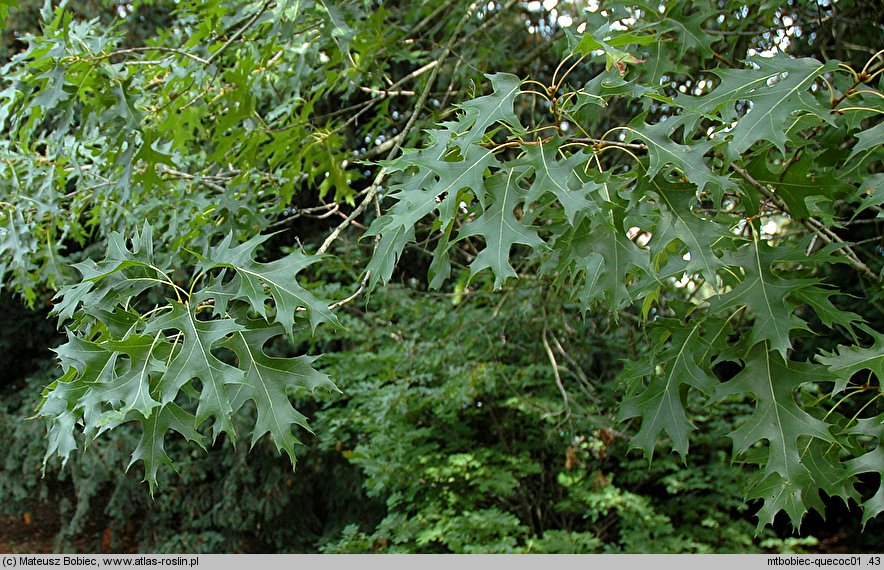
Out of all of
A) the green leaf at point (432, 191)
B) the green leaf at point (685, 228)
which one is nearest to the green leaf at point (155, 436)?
the green leaf at point (432, 191)

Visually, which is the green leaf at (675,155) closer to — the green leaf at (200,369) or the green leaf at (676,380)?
the green leaf at (676,380)

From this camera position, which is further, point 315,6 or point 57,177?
point 57,177

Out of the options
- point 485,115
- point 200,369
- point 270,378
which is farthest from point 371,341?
point 485,115

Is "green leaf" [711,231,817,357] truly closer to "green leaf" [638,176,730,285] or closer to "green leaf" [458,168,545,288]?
"green leaf" [638,176,730,285]

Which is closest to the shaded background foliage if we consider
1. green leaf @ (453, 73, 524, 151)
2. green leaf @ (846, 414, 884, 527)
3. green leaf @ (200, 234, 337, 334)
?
green leaf @ (846, 414, 884, 527)

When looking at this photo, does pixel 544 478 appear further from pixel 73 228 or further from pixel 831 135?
pixel 831 135

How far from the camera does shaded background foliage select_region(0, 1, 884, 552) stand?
2225 mm

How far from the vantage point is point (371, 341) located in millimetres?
4109

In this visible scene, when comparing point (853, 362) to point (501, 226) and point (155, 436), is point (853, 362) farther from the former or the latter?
point (155, 436)

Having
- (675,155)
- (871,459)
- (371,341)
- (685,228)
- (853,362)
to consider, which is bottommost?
(371,341)

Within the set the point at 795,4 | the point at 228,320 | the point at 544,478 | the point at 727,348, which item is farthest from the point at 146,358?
the point at 544,478

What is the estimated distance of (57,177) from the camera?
8.13 feet

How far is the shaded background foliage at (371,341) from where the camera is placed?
2.22 meters

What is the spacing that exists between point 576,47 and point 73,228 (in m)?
2.18
